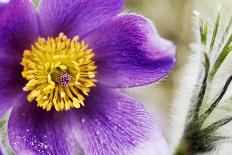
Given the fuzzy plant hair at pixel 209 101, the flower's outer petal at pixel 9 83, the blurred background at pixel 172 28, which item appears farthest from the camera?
the blurred background at pixel 172 28

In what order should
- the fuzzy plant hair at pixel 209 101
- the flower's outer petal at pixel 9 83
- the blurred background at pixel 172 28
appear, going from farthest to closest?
the blurred background at pixel 172 28, the flower's outer petal at pixel 9 83, the fuzzy plant hair at pixel 209 101

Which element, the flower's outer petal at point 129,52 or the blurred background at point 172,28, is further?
Result: the blurred background at point 172,28

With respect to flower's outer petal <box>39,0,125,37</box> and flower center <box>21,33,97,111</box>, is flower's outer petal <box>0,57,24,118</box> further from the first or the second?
flower's outer petal <box>39,0,125,37</box>

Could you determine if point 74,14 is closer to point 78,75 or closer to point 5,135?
point 78,75

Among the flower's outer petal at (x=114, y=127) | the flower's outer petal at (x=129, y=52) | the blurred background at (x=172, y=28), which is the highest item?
the flower's outer petal at (x=129, y=52)

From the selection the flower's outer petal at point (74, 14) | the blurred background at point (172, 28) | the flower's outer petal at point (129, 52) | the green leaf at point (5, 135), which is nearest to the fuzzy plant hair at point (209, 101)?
the flower's outer petal at point (129, 52)

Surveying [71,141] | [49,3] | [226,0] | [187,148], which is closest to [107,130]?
[71,141]

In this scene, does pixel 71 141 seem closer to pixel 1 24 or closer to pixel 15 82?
pixel 15 82

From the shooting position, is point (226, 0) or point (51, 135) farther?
point (226, 0)

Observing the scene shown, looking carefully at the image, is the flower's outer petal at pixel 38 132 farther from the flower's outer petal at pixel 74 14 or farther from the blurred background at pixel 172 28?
the blurred background at pixel 172 28

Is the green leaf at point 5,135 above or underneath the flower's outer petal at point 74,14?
underneath
